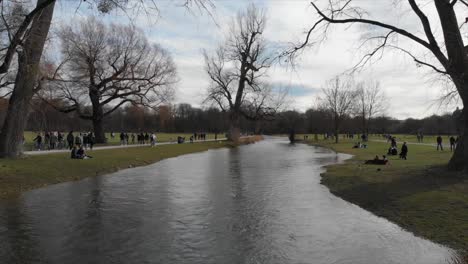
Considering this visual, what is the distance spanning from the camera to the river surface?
794 centimetres

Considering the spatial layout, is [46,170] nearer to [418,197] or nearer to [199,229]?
[199,229]

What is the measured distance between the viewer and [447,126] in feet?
370

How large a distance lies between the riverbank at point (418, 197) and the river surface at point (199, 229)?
53 centimetres

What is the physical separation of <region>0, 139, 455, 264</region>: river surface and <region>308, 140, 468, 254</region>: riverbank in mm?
526

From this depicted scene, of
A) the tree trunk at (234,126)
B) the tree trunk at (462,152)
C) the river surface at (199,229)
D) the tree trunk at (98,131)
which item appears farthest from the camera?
the tree trunk at (234,126)

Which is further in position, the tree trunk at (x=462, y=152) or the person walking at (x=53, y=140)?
the person walking at (x=53, y=140)

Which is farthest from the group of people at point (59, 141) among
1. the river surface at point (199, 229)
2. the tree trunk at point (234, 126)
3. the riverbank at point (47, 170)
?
the tree trunk at point (234, 126)

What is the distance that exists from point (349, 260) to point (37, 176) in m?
15.9

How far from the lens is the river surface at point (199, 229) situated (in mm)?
7941

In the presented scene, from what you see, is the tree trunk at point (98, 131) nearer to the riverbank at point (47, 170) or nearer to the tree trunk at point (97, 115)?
the tree trunk at point (97, 115)

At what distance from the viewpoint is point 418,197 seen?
41.3 feet

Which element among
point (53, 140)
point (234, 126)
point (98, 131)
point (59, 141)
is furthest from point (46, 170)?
point (234, 126)

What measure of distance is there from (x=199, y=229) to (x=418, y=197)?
740 centimetres

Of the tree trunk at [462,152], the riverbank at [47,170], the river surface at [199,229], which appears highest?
the tree trunk at [462,152]
